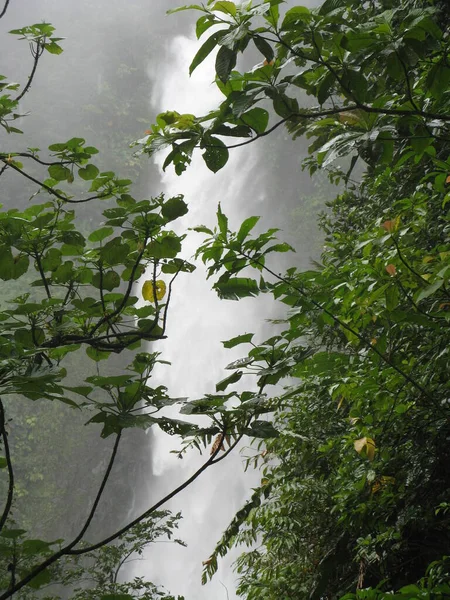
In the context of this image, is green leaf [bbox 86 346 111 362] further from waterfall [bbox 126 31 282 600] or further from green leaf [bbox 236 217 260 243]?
waterfall [bbox 126 31 282 600]

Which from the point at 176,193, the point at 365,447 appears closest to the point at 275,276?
the point at 365,447

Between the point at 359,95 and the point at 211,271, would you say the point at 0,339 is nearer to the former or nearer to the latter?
the point at 211,271

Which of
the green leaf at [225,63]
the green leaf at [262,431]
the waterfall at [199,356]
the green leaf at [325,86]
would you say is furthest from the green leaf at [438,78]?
the waterfall at [199,356]

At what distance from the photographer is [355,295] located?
1.23 m

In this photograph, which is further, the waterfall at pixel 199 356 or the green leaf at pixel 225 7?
the waterfall at pixel 199 356

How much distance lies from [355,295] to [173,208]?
54cm

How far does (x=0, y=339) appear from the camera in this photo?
717 mm

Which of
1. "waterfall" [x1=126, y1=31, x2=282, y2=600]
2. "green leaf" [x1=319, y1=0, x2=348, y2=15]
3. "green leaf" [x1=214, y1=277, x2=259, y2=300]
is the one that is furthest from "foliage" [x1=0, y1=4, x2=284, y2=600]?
"waterfall" [x1=126, y1=31, x2=282, y2=600]

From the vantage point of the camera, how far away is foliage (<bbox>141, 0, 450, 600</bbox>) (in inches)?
26.7

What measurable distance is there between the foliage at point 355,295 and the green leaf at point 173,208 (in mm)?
73

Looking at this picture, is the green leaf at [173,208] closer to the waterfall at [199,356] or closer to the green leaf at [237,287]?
the green leaf at [237,287]

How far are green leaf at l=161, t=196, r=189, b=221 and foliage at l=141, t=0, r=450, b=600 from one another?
0.24 ft

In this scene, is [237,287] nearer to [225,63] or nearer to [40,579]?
[225,63]

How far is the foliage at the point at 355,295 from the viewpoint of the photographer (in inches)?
26.7
